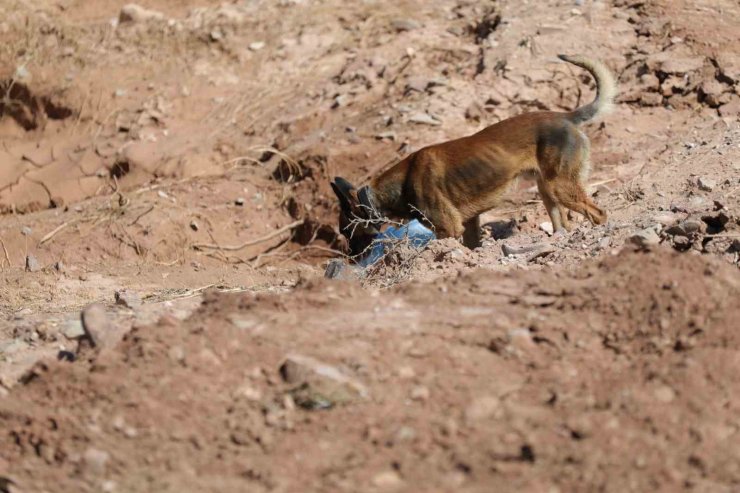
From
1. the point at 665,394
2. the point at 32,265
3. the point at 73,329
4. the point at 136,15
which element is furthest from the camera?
the point at 136,15

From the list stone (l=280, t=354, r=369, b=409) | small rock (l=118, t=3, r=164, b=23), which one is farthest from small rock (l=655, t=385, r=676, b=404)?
small rock (l=118, t=3, r=164, b=23)

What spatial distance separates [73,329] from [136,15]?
32.9ft

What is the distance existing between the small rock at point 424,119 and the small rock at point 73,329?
5.97 m

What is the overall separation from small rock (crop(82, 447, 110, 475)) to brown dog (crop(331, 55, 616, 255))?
5.01 meters

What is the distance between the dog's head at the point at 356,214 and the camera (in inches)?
414

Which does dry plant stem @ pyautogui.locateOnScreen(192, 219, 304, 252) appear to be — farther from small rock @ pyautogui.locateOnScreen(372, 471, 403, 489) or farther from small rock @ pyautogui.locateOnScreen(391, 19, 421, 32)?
small rock @ pyautogui.locateOnScreen(372, 471, 403, 489)

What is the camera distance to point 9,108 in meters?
15.5

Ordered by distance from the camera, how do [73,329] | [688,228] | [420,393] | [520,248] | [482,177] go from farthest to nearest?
[482,177] → [520,248] → [688,228] → [73,329] → [420,393]

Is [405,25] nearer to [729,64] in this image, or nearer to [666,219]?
[729,64]

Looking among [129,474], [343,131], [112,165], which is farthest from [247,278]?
[129,474]

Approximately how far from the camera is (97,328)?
609 centimetres

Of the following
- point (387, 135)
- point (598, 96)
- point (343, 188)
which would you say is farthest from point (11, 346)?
point (387, 135)

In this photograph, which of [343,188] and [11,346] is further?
[343,188]

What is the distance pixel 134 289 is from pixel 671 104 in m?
6.14
